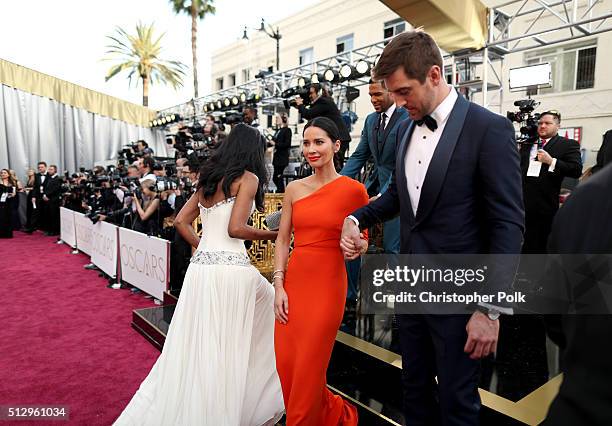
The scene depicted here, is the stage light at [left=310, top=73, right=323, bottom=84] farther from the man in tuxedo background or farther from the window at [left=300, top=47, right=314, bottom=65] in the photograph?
the window at [left=300, top=47, right=314, bottom=65]

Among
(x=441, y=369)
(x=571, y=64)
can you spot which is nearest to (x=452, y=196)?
(x=441, y=369)

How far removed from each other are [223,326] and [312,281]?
0.88 m

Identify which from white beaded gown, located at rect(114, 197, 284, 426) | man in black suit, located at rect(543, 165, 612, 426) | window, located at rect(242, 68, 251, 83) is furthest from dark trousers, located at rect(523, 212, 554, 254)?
window, located at rect(242, 68, 251, 83)

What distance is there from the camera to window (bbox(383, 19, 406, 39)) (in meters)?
17.2

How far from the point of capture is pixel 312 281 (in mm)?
2207

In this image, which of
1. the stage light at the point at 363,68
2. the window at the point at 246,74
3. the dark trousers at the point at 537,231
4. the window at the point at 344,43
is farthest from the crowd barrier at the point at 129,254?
the window at the point at 246,74

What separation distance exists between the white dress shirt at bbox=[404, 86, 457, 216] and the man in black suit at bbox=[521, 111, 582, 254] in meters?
3.19

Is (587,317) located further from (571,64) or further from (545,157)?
(571,64)

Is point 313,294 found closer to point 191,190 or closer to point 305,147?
point 305,147

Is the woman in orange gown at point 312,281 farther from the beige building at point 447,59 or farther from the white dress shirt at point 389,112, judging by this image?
the beige building at point 447,59

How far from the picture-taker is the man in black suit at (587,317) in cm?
75

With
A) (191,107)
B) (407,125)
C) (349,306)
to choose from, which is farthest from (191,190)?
(191,107)

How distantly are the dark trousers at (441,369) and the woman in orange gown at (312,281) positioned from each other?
0.62 m

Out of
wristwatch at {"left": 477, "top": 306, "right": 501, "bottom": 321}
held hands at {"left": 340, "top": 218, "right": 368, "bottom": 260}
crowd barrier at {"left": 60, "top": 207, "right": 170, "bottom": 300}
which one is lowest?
crowd barrier at {"left": 60, "top": 207, "right": 170, "bottom": 300}
